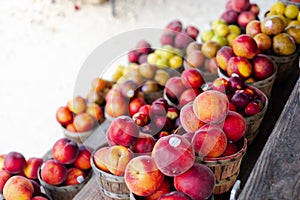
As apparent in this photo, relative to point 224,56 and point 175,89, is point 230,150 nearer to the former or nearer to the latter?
point 175,89

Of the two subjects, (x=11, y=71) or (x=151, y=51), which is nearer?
→ (x=151, y=51)

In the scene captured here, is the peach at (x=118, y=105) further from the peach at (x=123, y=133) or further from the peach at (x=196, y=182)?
the peach at (x=196, y=182)

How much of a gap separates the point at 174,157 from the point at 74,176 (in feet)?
2.27

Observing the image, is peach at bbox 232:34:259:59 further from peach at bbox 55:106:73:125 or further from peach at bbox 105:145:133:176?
peach at bbox 55:106:73:125

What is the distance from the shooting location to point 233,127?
1.21 meters

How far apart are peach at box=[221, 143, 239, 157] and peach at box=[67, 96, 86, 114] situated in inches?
44.9

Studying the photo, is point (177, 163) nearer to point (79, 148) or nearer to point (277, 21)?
point (79, 148)

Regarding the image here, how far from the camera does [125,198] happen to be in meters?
1.24

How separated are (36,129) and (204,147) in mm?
2044

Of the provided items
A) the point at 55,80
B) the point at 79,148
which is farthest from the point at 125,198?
the point at 55,80

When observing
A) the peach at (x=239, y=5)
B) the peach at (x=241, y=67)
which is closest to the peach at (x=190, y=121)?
the peach at (x=241, y=67)

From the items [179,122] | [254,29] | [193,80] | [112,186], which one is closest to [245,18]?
[254,29]

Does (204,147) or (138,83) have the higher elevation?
(204,147)

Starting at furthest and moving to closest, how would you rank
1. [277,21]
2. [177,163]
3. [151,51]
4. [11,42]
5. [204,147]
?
[11,42] < [151,51] < [277,21] < [204,147] < [177,163]
